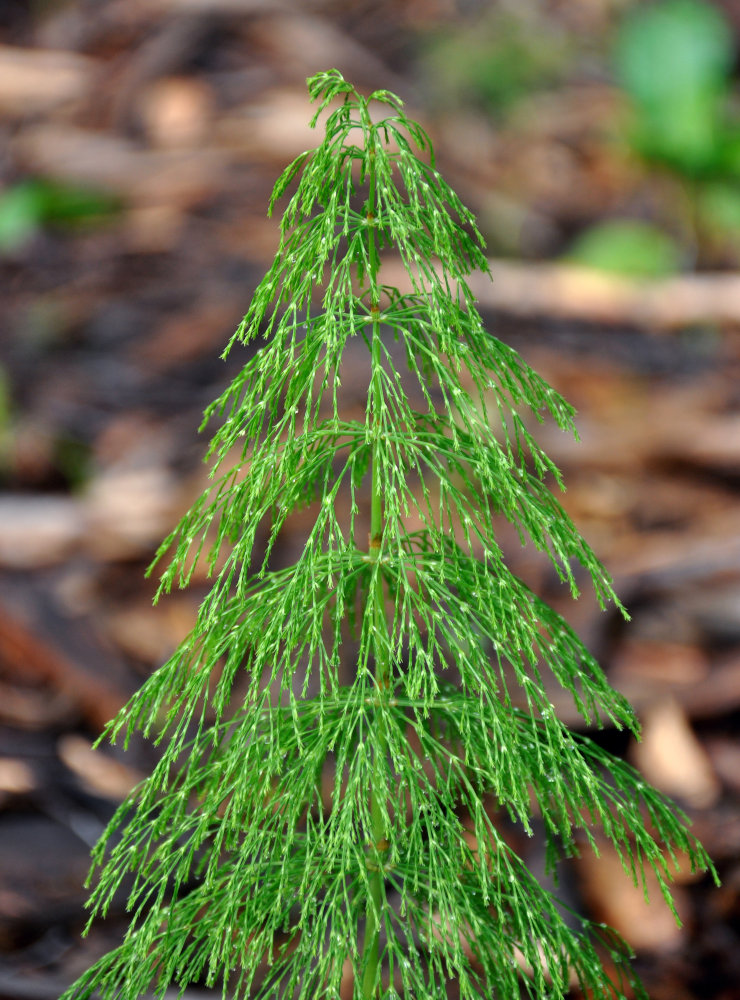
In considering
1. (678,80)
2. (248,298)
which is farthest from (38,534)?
(678,80)

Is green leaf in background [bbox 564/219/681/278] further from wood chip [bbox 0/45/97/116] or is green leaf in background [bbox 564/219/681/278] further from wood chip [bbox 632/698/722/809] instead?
wood chip [bbox 0/45/97/116]

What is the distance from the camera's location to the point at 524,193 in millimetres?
6219

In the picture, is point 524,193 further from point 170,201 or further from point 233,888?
point 233,888

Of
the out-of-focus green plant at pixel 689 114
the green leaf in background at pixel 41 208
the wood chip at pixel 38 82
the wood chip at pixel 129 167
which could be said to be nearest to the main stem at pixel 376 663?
the out-of-focus green plant at pixel 689 114

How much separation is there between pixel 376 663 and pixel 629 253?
4203 millimetres

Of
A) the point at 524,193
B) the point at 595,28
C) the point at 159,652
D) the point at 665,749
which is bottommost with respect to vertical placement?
the point at 665,749

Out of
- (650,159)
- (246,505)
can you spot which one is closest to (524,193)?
(650,159)

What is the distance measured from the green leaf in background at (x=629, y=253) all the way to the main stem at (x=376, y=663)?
12.9 feet

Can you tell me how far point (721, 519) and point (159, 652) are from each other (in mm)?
2360

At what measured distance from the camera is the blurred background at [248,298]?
3369mm

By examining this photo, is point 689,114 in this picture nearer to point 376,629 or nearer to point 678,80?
point 678,80

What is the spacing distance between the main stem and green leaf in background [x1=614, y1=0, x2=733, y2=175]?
4.71m

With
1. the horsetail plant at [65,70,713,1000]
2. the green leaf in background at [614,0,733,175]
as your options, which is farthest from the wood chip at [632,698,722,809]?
the green leaf in background at [614,0,733,175]

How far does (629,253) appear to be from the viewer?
545 centimetres
